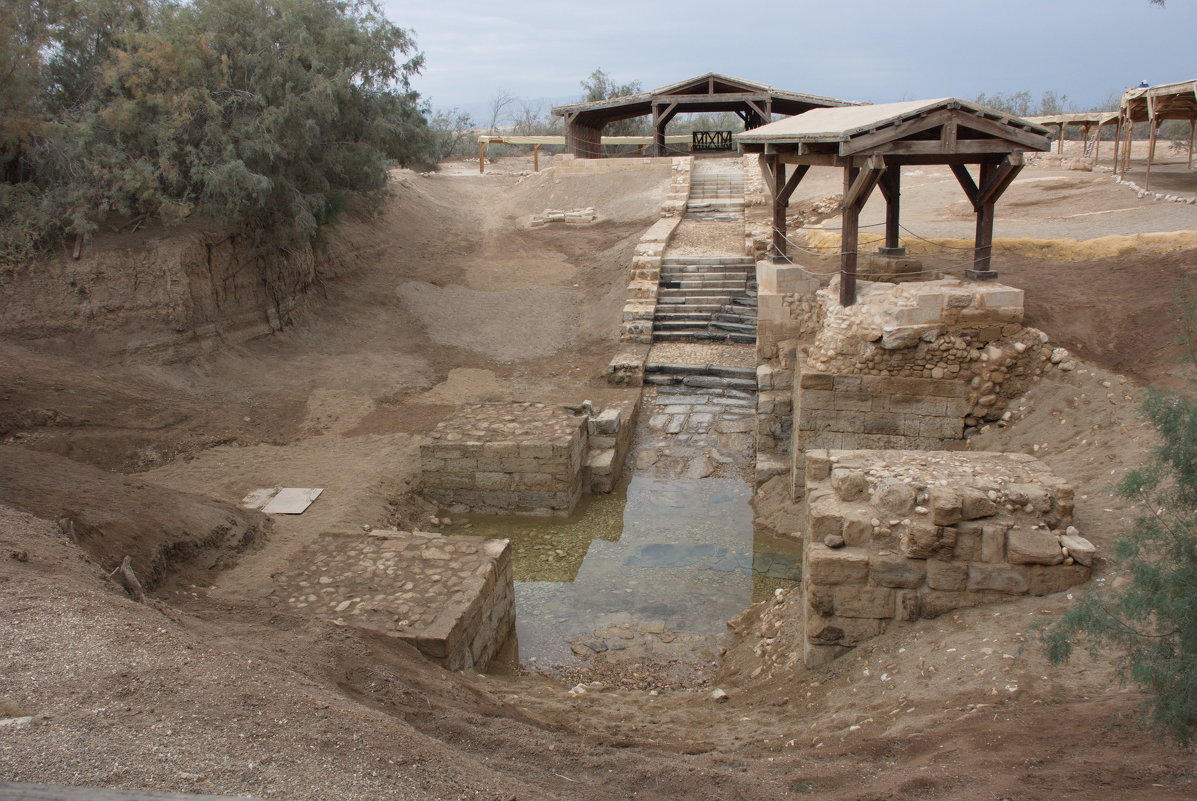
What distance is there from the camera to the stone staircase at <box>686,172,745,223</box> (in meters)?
19.5

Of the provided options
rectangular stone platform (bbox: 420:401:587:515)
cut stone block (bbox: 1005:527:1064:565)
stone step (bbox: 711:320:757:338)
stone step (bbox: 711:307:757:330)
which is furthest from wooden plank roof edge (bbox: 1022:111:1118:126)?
cut stone block (bbox: 1005:527:1064:565)

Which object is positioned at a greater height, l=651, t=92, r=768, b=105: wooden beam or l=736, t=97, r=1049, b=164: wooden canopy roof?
l=651, t=92, r=768, b=105: wooden beam

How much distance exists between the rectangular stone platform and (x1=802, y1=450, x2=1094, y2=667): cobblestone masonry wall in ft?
13.8

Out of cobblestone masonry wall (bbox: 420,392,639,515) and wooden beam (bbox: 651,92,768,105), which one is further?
wooden beam (bbox: 651,92,768,105)

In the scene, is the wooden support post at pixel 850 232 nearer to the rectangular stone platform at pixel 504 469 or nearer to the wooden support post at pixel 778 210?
the wooden support post at pixel 778 210

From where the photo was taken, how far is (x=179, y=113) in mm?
12453

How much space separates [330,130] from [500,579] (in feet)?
32.7

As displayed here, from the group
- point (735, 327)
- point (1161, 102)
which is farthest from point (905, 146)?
point (1161, 102)

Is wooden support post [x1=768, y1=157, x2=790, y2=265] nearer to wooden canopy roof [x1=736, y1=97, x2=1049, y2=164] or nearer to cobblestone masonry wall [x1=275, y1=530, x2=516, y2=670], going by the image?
wooden canopy roof [x1=736, y1=97, x2=1049, y2=164]

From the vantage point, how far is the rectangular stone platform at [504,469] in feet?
31.2

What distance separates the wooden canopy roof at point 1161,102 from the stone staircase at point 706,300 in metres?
7.59

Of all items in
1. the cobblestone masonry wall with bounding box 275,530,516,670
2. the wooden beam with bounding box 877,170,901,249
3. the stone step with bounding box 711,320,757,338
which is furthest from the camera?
the stone step with bounding box 711,320,757,338

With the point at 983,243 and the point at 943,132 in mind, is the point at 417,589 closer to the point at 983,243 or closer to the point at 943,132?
the point at 943,132

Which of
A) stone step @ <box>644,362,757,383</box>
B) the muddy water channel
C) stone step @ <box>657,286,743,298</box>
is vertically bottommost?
the muddy water channel
